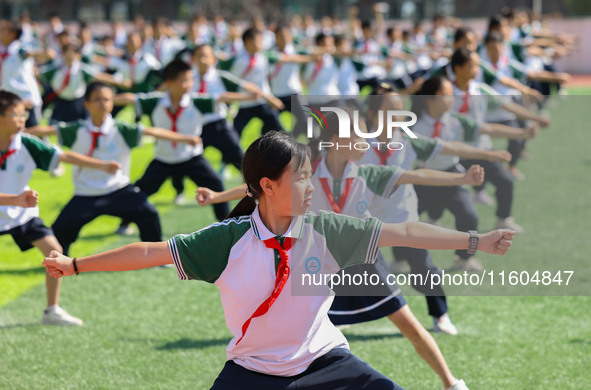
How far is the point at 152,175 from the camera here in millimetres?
8000

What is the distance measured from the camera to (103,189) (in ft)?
21.5

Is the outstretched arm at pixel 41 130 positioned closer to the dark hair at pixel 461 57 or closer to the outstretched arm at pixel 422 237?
the dark hair at pixel 461 57

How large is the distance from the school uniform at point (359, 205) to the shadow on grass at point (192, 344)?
119 centimetres

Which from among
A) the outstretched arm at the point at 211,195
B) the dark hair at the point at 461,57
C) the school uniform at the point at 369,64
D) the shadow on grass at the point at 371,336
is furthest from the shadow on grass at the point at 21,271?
the school uniform at the point at 369,64

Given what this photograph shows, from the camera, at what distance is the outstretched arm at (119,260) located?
10.1 ft

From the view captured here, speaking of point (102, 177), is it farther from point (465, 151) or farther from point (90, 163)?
point (465, 151)

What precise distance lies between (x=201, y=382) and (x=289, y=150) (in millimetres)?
2178

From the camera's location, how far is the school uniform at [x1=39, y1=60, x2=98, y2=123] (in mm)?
12180

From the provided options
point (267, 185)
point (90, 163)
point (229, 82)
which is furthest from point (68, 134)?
point (267, 185)

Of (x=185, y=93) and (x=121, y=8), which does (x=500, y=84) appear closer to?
(x=185, y=93)

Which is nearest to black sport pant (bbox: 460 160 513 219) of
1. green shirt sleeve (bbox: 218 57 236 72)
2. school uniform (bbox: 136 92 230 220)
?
school uniform (bbox: 136 92 230 220)

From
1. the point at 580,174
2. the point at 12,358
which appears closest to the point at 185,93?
the point at 12,358

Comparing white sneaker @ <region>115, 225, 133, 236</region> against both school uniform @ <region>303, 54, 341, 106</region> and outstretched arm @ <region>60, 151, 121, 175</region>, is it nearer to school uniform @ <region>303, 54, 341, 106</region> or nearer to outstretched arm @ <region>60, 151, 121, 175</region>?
outstretched arm @ <region>60, 151, 121, 175</region>

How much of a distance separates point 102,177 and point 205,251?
3.69 m
